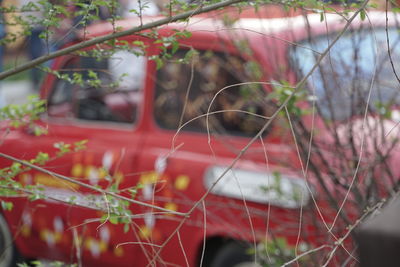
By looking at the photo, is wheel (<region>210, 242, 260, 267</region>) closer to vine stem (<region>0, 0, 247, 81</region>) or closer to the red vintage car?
the red vintage car

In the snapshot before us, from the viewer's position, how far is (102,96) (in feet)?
14.5

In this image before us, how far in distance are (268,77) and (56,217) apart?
156cm

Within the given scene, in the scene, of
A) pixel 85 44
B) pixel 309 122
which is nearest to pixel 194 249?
pixel 309 122

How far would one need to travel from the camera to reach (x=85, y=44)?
194cm

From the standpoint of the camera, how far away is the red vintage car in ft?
9.89

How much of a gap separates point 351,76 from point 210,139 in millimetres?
1033

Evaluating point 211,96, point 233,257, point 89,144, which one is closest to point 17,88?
point 89,144

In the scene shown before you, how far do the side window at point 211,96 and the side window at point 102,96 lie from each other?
0.17m

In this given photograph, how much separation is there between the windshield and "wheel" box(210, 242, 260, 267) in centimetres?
82

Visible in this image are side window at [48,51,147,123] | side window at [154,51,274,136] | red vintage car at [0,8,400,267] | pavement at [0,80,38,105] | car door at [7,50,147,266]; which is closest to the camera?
red vintage car at [0,8,400,267]

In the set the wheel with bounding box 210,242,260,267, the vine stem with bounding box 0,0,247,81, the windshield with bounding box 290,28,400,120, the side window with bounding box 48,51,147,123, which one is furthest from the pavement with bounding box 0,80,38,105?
the vine stem with bounding box 0,0,247,81

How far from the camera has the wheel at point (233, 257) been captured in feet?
12.0

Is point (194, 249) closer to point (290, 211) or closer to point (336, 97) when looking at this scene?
point (290, 211)

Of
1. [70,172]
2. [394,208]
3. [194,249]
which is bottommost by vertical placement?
[194,249]
